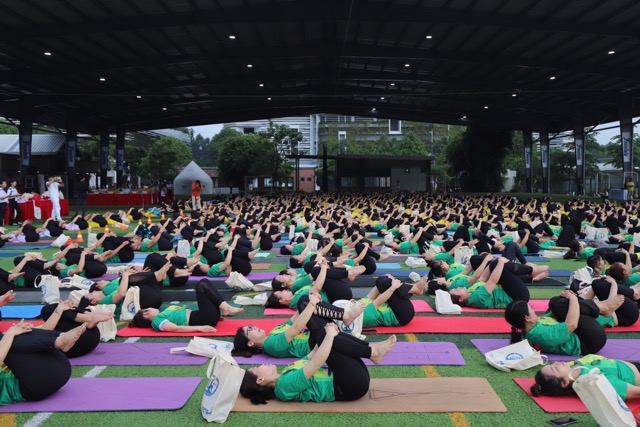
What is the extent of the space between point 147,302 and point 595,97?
111ft

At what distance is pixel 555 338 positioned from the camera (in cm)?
530

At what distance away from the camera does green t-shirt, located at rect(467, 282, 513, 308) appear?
24.6 feet

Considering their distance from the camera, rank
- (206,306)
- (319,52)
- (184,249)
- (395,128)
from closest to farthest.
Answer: (206,306)
(184,249)
(319,52)
(395,128)

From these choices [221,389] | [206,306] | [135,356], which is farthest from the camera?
[206,306]

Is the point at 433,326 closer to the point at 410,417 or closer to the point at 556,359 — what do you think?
the point at 556,359

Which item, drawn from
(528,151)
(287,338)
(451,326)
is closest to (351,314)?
(287,338)

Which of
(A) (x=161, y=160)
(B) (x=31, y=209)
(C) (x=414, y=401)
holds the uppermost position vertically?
(A) (x=161, y=160)

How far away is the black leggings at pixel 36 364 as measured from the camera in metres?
4.23

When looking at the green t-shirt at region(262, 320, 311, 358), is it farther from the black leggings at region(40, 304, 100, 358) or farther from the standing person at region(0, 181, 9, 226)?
the standing person at region(0, 181, 9, 226)

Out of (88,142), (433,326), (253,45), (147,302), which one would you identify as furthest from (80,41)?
(88,142)

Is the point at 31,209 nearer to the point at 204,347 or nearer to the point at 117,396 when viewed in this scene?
the point at 204,347

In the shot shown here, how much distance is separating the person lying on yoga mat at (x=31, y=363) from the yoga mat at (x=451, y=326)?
11.9 ft

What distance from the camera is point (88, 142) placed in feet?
206

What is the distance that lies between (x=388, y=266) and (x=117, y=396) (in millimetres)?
7669
